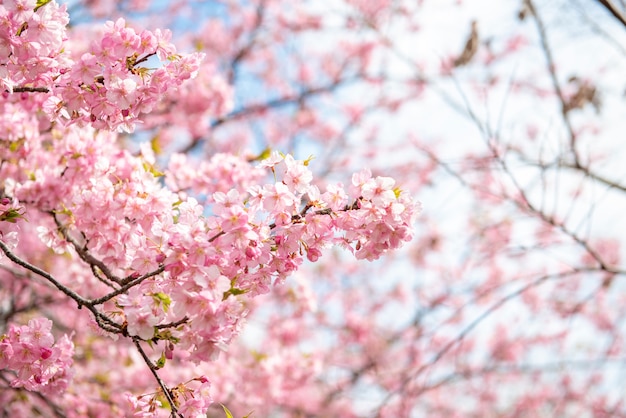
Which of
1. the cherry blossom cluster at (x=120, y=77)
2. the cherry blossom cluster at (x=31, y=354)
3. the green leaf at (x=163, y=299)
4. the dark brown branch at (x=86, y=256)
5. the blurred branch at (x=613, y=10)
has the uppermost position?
the blurred branch at (x=613, y=10)

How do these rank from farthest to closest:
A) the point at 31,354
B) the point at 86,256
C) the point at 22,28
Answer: the point at 86,256
the point at 31,354
the point at 22,28

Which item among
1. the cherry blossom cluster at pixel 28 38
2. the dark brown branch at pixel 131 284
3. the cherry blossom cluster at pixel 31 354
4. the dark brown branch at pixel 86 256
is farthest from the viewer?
the dark brown branch at pixel 86 256

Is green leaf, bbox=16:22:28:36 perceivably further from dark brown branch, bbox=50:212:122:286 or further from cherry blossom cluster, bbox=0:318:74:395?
cherry blossom cluster, bbox=0:318:74:395

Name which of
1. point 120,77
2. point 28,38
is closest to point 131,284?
point 120,77

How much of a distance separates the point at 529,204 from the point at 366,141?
7.78 m

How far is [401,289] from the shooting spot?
1048 centimetres

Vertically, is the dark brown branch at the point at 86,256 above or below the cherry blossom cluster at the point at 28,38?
below

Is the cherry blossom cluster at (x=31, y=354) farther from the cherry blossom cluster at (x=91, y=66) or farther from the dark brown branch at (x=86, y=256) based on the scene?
the cherry blossom cluster at (x=91, y=66)

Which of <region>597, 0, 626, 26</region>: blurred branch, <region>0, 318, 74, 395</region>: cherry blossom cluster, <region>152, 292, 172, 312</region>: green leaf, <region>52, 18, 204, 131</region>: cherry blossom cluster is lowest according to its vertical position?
<region>152, 292, 172, 312</region>: green leaf

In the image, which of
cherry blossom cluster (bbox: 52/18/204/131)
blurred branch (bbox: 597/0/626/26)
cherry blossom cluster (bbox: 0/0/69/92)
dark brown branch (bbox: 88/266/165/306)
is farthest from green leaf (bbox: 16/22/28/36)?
blurred branch (bbox: 597/0/626/26)

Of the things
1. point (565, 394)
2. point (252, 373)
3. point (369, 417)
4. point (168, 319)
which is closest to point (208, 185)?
point (168, 319)

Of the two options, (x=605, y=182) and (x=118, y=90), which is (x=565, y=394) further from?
(x=118, y=90)

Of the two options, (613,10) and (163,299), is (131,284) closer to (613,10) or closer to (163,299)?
(163,299)

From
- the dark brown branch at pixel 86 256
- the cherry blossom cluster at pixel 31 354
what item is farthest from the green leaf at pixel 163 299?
the cherry blossom cluster at pixel 31 354
